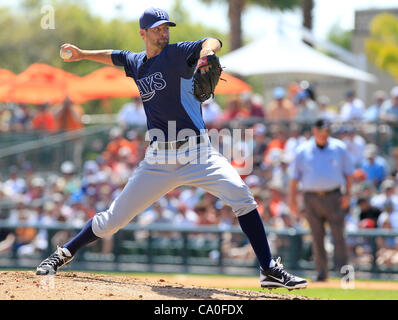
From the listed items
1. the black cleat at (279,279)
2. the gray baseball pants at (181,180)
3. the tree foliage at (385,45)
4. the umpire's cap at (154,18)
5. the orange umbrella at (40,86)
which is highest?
the tree foliage at (385,45)

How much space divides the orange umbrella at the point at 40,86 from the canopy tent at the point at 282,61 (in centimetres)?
372

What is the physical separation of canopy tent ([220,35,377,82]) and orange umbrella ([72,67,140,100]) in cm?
228

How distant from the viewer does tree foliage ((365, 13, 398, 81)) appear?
20984mm

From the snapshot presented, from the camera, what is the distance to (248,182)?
12.5m

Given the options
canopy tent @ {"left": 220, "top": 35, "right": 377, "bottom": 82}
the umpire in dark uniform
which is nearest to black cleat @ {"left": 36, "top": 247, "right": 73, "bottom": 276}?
the umpire in dark uniform

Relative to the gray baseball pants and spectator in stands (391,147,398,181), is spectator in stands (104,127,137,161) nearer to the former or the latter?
spectator in stands (391,147,398,181)

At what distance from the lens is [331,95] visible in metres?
27.8

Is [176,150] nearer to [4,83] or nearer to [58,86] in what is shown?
[58,86]

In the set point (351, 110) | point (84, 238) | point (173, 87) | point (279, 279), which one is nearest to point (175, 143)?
point (173, 87)

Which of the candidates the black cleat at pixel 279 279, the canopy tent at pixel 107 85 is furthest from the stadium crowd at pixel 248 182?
the black cleat at pixel 279 279

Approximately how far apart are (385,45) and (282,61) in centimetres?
623

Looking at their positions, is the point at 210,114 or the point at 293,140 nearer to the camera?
the point at 293,140

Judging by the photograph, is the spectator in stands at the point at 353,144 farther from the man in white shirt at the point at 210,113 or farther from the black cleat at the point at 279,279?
the black cleat at the point at 279,279

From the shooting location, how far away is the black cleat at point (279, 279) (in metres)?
5.48
